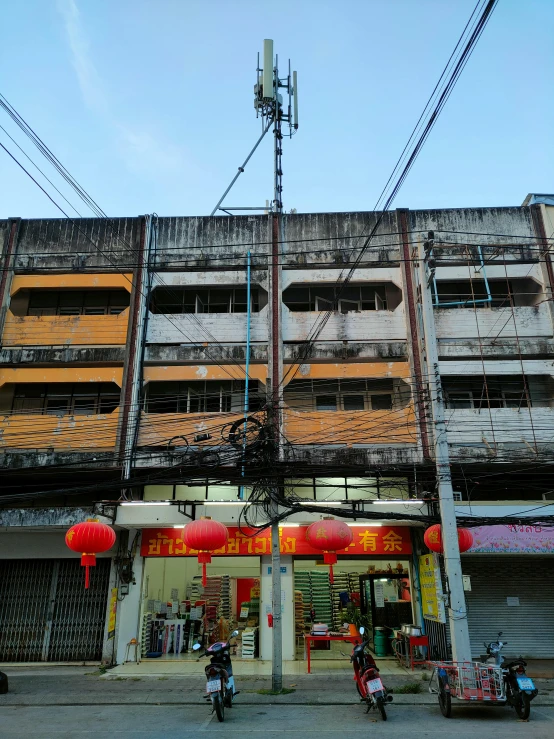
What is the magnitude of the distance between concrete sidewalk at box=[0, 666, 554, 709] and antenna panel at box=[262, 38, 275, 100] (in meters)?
16.9

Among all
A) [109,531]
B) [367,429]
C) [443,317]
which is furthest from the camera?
[443,317]

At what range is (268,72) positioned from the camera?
17656 mm

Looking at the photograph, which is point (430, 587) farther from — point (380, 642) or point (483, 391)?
point (483, 391)

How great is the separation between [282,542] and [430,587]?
422cm

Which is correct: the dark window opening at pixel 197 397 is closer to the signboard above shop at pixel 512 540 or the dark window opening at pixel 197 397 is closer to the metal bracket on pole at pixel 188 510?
the metal bracket on pole at pixel 188 510

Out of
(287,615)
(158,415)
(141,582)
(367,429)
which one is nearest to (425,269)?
(367,429)

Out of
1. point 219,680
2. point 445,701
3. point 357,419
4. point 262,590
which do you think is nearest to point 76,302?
point 357,419

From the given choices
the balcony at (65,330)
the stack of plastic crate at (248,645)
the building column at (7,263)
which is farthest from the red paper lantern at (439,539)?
the building column at (7,263)

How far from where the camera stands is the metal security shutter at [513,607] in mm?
14859

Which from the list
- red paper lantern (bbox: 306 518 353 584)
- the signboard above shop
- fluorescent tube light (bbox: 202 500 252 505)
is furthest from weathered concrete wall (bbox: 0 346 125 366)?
the signboard above shop

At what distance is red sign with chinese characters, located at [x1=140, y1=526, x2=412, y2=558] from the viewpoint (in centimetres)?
1562

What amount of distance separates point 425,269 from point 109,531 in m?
8.99

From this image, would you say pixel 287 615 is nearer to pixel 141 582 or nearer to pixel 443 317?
pixel 141 582

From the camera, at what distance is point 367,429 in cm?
1642
